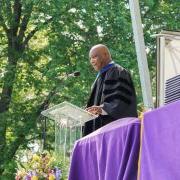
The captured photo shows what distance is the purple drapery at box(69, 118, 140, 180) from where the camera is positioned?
2.82m

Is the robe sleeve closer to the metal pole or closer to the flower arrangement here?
the flower arrangement

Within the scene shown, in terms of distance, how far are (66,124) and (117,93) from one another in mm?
482

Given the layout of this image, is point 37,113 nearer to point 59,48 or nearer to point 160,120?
point 59,48

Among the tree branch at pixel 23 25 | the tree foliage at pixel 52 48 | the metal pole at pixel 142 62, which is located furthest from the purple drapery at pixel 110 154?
the tree branch at pixel 23 25

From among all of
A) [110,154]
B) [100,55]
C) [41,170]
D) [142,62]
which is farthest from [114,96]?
[110,154]

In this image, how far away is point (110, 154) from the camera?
9.95 feet

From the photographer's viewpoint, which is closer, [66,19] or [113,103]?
[113,103]

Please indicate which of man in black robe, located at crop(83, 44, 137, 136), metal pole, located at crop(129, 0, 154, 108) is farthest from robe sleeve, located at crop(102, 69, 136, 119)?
metal pole, located at crop(129, 0, 154, 108)

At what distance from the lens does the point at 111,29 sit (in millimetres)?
13180

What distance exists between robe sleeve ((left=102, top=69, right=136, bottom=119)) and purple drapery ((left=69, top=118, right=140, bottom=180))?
102 cm

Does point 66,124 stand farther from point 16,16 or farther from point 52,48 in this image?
point 16,16

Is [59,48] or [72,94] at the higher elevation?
[59,48]

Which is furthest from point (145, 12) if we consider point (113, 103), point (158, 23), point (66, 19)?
point (113, 103)

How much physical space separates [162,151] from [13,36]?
12758 mm
